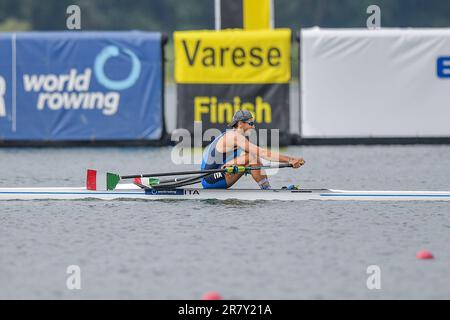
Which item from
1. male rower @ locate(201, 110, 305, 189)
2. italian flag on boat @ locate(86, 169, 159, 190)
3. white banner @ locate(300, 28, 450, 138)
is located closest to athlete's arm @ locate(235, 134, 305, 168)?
male rower @ locate(201, 110, 305, 189)

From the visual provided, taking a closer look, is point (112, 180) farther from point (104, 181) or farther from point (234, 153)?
point (234, 153)

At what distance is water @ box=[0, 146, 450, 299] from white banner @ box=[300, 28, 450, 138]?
4848 millimetres

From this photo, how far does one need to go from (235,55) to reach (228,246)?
39.6 ft

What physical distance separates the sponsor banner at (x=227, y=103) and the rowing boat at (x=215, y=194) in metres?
7.89

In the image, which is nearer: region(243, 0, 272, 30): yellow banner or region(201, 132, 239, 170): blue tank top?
region(201, 132, 239, 170): blue tank top

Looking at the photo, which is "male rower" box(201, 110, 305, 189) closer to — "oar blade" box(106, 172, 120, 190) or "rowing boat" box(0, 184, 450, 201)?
"rowing boat" box(0, 184, 450, 201)

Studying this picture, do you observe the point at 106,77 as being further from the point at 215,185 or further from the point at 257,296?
the point at 257,296

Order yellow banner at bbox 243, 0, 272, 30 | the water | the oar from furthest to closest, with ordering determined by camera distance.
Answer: yellow banner at bbox 243, 0, 272, 30 < the oar < the water

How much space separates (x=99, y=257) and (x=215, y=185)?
15.9 feet

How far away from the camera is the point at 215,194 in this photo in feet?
54.4

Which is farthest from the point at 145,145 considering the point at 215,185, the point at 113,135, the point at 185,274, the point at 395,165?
the point at 185,274

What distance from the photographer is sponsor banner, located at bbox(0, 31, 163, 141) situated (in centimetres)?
2483

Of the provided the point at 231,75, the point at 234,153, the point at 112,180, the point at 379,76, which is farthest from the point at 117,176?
the point at 379,76
